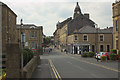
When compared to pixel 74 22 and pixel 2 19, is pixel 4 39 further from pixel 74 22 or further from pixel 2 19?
pixel 74 22

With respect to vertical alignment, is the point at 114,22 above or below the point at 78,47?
above

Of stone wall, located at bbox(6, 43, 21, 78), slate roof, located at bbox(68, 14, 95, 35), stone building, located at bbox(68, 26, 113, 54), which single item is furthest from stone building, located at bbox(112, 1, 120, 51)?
slate roof, located at bbox(68, 14, 95, 35)

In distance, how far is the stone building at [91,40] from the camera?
56.3 meters

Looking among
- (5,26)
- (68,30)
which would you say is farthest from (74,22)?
(5,26)

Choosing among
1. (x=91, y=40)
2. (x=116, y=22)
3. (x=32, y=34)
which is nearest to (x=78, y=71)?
(x=116, y=22)

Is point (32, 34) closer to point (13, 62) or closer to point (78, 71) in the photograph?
point (78, 71)

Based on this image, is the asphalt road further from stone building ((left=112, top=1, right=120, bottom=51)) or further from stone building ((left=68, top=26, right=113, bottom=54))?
stone building ((left=68, top=26, right=113, bottom=54))

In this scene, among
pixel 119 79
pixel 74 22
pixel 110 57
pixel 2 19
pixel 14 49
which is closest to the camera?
pixel 14 49

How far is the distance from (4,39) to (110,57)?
19.0 meters

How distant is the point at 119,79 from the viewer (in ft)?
40.9

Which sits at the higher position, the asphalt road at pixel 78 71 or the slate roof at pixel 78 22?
the slate roof at pixel 78 22

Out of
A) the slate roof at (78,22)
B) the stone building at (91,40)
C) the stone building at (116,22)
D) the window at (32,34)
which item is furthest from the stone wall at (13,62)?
the slate roof at (78,22)

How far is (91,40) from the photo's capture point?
56719 millimetres

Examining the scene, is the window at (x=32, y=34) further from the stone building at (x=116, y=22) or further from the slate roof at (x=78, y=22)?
the stone building at (x=116, y=22)
